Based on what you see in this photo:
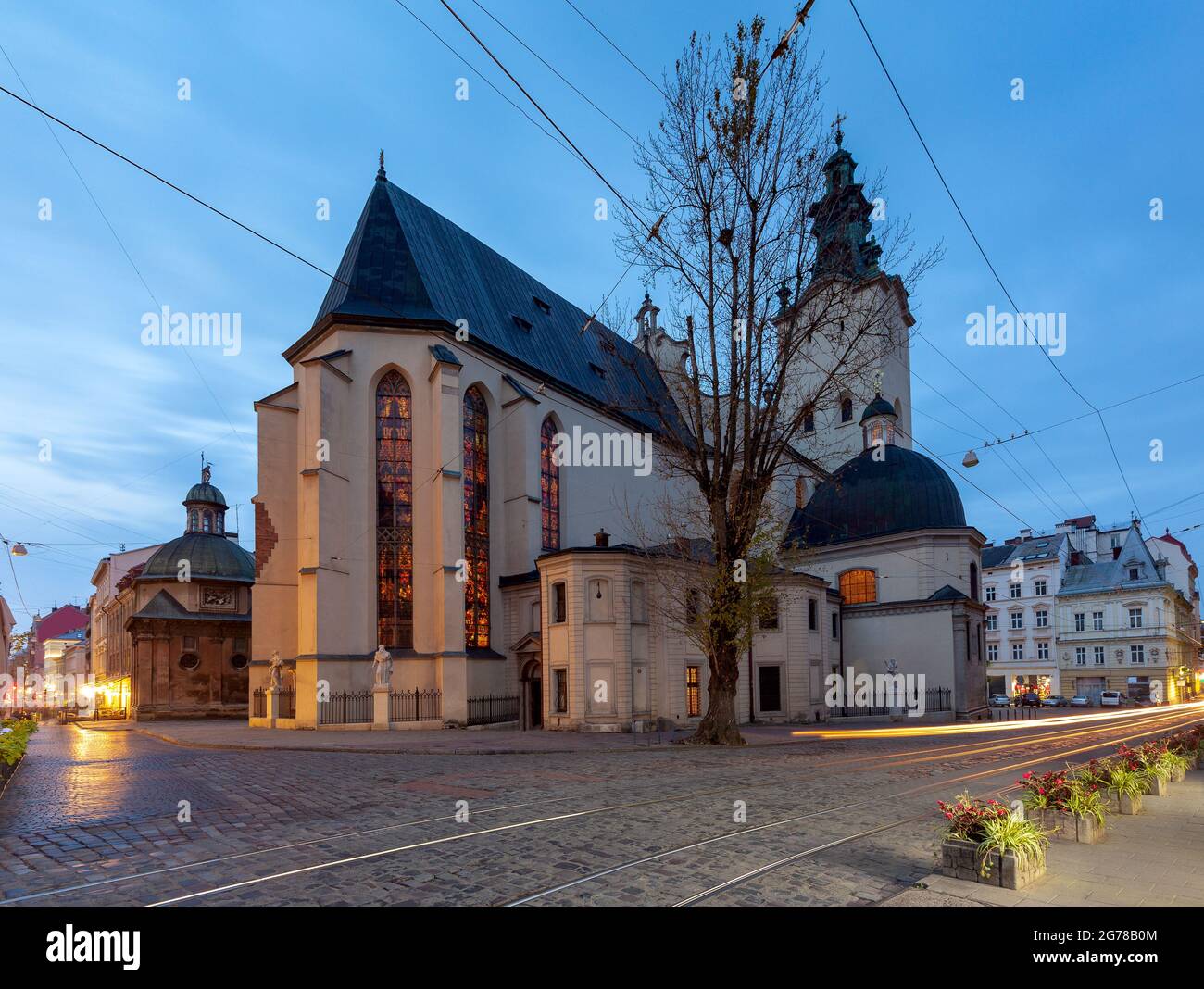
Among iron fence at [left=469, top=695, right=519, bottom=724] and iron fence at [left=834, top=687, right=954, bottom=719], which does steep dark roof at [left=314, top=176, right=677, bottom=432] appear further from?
iron fence at [left=834, top=687, right=954, bottom=719]

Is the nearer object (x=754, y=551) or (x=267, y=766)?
(x=267, y=766)

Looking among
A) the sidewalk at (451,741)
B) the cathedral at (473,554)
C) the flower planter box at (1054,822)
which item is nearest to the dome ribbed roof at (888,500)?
the cathedral at (473,554)

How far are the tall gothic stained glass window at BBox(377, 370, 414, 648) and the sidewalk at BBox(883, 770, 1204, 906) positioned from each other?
26163mm

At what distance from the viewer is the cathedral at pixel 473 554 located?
1153 inches

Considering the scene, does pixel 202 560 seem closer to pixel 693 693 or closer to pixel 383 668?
pixel 383 668

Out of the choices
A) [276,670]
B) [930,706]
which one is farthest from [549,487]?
[930,706]

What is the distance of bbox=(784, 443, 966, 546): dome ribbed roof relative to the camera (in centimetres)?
4316

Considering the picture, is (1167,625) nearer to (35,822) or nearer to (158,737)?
(158,737)

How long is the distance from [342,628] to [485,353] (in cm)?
1324

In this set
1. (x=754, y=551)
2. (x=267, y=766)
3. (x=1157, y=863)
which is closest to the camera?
(x=1157, y=863)

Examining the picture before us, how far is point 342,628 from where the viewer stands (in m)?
30.1

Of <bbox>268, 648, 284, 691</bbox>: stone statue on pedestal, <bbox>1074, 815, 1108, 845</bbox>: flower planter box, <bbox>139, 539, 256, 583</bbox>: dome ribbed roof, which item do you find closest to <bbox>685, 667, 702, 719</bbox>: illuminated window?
<bbox>268, 648, 284, 691</bbox>: stone statue on pedestal

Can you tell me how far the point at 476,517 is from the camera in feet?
113

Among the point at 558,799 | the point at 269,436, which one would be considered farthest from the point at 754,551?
the point at 269,436
